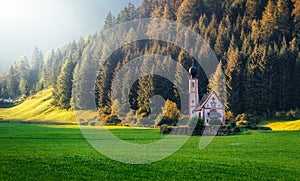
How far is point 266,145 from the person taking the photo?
38844mm

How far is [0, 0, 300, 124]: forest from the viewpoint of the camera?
8612cm

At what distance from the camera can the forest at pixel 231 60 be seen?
86.1 meters

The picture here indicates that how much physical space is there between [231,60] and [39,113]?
210ft

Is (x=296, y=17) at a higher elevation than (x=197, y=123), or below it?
higher

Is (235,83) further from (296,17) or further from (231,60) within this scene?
(296,17)

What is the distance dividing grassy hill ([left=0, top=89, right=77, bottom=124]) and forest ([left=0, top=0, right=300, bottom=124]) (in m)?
4.12

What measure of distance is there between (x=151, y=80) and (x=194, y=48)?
21003mm

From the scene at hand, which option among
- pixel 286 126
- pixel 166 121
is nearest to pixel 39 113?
pixel 166 121

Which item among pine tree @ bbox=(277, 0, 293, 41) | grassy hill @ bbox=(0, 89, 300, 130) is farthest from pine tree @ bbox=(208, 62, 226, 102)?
grassy hill @ bbox=(0, 89, 300, 130)

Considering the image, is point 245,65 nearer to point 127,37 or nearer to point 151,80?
point 151,80

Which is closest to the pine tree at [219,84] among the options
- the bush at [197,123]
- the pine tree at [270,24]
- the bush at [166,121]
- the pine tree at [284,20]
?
the bush at [166,121]

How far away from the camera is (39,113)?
12438 centimetres

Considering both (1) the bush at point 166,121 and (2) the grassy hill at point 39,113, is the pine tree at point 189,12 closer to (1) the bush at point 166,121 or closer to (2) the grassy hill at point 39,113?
(2) the grassy hill at point 39,113

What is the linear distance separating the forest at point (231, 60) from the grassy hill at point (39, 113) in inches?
162
